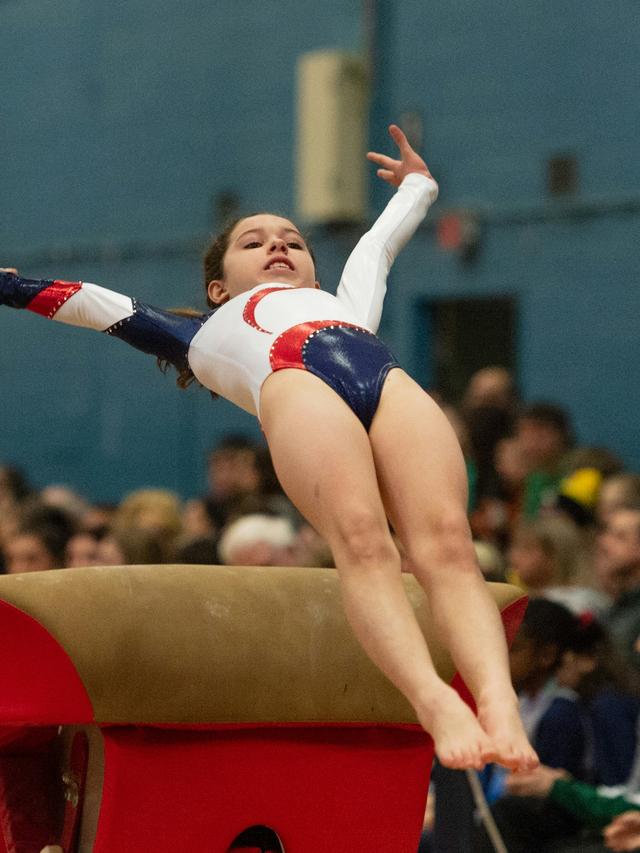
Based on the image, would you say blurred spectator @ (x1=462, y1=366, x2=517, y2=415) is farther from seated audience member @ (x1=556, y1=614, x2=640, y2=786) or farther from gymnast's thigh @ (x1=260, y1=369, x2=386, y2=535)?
gymnast's thigh @ (x1=260, y1=369, x2=386, y2=535)

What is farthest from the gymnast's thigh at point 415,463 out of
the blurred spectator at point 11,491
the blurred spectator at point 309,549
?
the blurred spectator at point 11,491

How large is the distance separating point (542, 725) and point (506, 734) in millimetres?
1781

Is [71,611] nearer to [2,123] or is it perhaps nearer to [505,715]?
[505,715]

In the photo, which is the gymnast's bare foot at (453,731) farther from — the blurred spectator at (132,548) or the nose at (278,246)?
the blurred spectator at (132,548)

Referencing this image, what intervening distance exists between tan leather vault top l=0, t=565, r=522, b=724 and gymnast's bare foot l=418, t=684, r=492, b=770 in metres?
0.44

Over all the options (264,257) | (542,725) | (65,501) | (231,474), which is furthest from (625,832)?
(65,501)

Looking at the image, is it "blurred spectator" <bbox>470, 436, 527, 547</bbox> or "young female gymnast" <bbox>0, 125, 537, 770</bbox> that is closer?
"young female gymnast" <bbox>0, 125, 537, 770</bbox>

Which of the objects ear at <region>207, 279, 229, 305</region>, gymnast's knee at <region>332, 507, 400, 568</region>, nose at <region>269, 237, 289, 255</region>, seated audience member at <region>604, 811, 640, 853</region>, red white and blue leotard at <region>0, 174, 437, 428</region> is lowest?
seated audience member at <region>604, 811, 640, 853</region>

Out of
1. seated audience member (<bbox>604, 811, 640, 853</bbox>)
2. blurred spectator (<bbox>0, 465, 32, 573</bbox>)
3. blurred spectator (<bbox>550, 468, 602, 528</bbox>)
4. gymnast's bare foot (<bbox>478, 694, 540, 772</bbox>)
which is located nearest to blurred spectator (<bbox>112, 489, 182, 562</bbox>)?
blurred spectator (<bbox>0, 465, 32, 573</bbox>)

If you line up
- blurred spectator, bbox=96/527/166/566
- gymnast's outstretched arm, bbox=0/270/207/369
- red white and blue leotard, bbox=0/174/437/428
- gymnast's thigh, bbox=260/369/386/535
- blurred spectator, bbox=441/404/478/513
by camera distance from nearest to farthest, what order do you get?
gymnast's thigh, bbox=260/369/386/535 → red white and blue leotard, bbox=0/174/437/428 → gymnast's outstretched arm, bbox=0/270/207/369 → blurred spectator, bbox=96/527/166/566 → blurred spectator, bbox=441/404/478/513

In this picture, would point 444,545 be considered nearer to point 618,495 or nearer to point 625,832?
point 625,832

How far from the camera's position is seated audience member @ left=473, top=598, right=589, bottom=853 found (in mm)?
4566

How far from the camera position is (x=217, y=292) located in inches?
171

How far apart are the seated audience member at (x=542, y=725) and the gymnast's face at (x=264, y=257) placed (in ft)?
4.51
